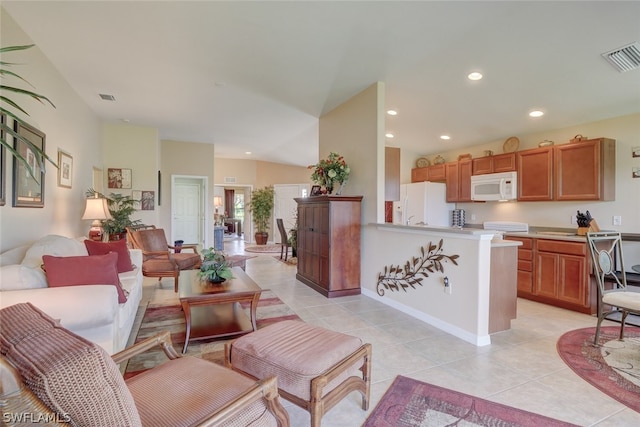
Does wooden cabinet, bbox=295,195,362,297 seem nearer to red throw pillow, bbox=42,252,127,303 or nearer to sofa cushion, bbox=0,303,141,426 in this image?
red throw pillow, bbox=42,252,127,303

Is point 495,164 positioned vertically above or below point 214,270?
above

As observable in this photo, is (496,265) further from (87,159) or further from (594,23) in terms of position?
(87,159)

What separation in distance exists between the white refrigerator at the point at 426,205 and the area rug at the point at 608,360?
292 cm

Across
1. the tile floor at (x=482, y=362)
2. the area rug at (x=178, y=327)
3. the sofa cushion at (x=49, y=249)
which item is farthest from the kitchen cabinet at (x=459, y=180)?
the sofa cushion at (x=49, y=249)

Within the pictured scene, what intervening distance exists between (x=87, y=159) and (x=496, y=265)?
6.10 m

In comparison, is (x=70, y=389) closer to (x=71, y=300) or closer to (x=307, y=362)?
(x=307, y=362)

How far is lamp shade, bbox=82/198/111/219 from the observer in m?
4.29

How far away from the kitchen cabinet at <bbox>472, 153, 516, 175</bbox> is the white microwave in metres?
0.09

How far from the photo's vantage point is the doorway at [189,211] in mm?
8328

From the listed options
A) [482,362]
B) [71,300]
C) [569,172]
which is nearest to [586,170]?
[569,172]

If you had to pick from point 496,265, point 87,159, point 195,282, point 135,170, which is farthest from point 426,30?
point 135,170

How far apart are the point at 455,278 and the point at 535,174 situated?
2.59 m

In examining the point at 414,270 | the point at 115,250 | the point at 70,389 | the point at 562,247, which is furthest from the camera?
the point at 562,247

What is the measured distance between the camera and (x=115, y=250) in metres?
3.35
